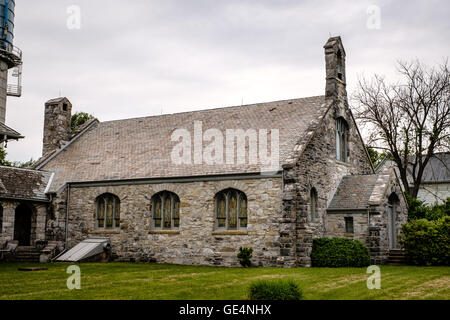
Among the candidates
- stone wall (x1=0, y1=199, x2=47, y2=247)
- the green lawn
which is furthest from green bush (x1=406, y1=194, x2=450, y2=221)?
stone wall (x1=0, y1=199, x2=47, y2=247)

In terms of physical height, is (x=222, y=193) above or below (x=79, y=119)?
below

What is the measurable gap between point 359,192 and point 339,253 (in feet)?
13.5

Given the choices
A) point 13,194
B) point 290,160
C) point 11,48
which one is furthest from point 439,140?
point 11,48

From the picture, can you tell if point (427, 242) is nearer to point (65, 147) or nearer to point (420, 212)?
point (420, 212)

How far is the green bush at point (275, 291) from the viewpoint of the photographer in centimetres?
1049

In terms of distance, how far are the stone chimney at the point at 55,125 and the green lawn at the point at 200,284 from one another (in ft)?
41.0

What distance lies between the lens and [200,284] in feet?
47.7

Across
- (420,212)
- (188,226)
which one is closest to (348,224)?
(420,212)

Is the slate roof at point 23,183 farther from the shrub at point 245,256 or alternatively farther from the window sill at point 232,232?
the shrub at point 245,256

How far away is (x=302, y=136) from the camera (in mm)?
22781

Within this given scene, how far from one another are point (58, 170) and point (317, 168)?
1428 centimetres

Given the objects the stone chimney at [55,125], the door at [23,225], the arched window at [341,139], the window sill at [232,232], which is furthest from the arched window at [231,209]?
the stone chimney at [55,125]
